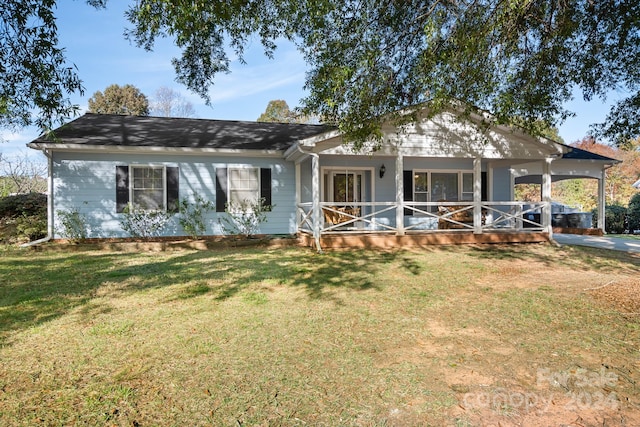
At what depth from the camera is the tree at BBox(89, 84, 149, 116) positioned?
29.8m

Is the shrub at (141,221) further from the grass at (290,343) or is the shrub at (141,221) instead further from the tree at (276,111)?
the tree at (276,111)

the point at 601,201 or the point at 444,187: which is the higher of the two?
the point at 444,187

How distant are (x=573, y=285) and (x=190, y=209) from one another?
9294 mm

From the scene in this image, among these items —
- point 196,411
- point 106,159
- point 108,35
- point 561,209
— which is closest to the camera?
point 196,411

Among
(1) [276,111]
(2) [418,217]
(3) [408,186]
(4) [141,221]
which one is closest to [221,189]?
(4) [141,221]

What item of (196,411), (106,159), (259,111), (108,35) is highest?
(259,111)

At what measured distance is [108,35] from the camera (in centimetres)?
791

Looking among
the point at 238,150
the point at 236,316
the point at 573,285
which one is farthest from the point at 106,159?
the point at 573,285

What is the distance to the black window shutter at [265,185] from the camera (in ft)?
38.2

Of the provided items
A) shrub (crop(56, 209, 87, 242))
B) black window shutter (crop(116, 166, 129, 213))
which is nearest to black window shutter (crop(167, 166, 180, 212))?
black window shutter (crop(116, 166, 129, 213))

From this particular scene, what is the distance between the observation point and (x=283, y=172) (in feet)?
39.2

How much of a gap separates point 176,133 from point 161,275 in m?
7.03

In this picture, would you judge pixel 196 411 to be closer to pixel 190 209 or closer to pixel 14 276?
pixel 14 276

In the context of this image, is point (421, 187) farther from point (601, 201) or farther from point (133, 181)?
point (133, 181)
